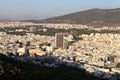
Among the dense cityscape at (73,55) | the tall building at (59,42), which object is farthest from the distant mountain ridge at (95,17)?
the tall building at (59,42)

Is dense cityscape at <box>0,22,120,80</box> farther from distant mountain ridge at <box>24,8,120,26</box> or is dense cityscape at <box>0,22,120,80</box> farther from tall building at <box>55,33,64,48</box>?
distant mountain ridge at <box>24,8,120,26</box>

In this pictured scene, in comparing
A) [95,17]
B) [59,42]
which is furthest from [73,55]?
[95,17]

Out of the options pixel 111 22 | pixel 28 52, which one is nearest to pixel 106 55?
pixel 28 52

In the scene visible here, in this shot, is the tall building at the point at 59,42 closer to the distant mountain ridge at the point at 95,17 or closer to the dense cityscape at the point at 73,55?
the dense cityscape at the point at 73,55

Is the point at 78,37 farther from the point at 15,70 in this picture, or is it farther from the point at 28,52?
the point at 15,70

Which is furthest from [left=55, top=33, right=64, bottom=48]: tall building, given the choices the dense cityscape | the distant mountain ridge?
the distant mountain ridge

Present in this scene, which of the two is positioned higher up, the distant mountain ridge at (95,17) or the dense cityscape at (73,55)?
the dense cityscape at (73,55)

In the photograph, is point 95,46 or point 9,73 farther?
point 95,46

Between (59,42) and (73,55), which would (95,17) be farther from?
(73,55)
